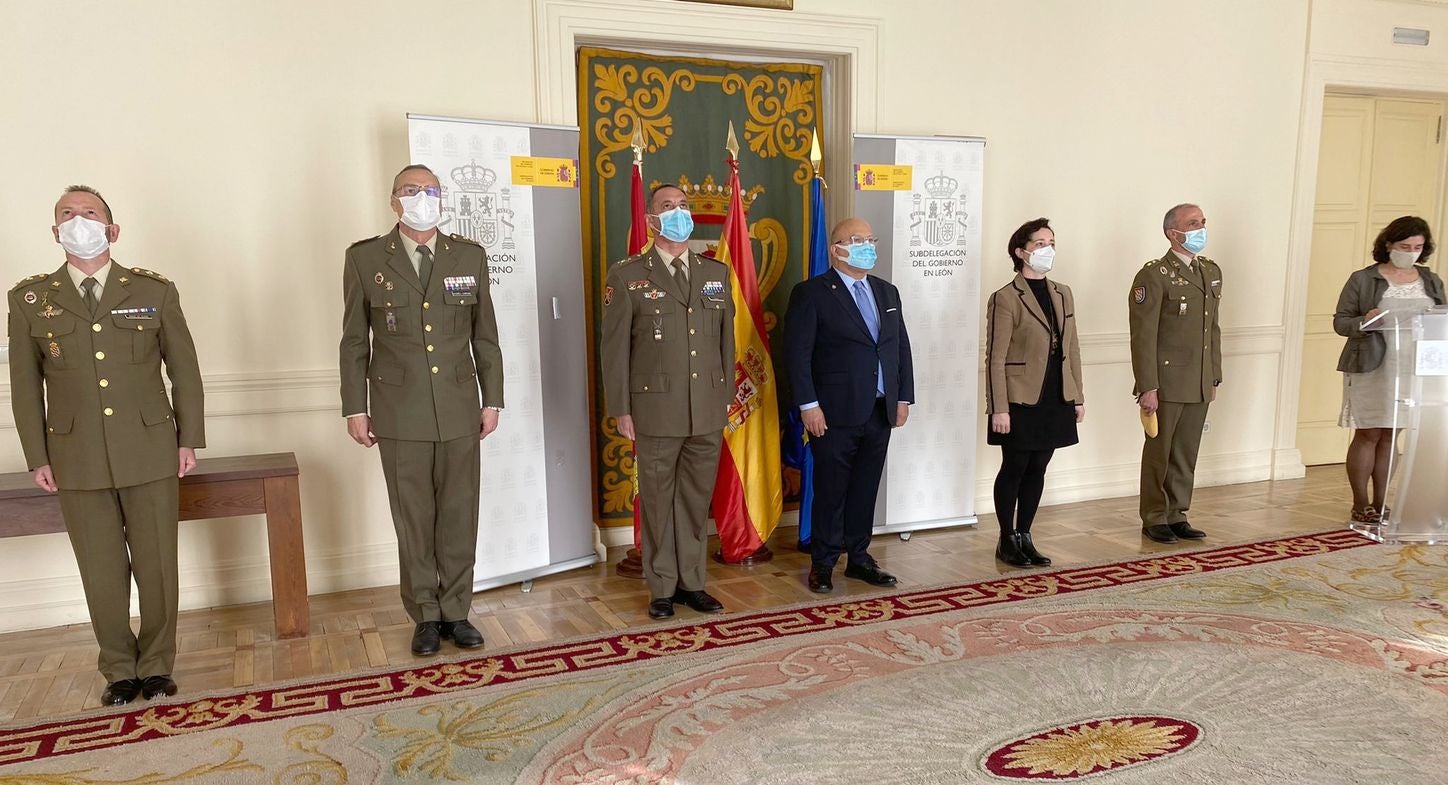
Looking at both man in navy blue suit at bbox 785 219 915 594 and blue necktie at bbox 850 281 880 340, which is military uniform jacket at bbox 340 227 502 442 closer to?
man in navy blue suit at bbox 785 219 915 594

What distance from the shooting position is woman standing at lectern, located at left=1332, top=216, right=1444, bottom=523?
4.50 meters

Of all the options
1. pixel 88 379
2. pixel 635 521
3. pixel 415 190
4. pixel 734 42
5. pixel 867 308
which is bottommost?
pixel 635 521

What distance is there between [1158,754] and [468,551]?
221 cm

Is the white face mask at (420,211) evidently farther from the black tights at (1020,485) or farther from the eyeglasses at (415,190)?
the black tights at (1020,485)

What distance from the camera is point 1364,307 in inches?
181

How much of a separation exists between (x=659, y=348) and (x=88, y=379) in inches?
69.0

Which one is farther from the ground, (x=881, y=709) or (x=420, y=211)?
(x=420, y=211)

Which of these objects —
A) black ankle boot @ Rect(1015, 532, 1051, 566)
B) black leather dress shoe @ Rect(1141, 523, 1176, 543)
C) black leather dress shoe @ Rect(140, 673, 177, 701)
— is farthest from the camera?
black leather dress shoe @ Rect(1141, 523, 1176, 543)

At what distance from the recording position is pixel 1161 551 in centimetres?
440

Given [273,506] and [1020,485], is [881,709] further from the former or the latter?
[273,506]

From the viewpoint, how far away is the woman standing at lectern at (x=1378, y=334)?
4.50 meters

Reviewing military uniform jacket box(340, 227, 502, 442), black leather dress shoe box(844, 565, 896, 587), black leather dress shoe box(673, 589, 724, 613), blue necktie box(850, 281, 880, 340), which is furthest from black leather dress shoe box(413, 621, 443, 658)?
blue necktie box(850, 281, 880, 340)

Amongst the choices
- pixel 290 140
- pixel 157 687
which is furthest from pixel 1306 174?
pixel 157 687

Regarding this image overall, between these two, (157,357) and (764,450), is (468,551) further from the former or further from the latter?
(764,450)
